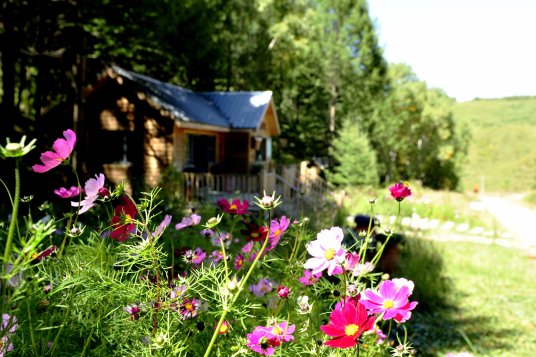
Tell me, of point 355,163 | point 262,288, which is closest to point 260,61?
point 355,163

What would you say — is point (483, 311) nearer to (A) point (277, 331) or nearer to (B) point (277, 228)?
(B) point (277, 228)

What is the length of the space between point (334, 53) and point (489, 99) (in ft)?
312

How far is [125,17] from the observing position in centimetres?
1847

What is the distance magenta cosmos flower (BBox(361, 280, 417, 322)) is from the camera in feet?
4.08

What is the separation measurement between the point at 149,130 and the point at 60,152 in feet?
50.1

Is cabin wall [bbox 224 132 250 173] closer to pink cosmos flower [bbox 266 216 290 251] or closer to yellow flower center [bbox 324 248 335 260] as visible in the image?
pink cosmos flower [bbox 266 216 290 251]

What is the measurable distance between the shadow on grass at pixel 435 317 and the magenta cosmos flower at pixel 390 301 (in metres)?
4.91

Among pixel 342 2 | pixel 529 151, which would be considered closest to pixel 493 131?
pixel 529 151

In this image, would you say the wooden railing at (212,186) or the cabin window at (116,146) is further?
the cabin window at (116,146)

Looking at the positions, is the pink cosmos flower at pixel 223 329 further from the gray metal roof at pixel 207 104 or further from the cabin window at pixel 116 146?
the cabin window at pixel 116 146

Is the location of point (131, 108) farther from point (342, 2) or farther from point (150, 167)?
point (342, 2)

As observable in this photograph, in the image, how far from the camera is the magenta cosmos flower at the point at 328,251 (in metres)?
1.30

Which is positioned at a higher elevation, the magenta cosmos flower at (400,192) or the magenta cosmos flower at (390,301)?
the magenta cosmos flower at (400,192)

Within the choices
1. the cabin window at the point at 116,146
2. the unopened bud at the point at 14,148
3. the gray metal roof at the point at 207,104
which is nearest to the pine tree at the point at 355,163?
the gray metal roof at the point at 207,104
